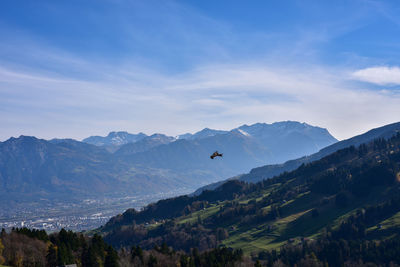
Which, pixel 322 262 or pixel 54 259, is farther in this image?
pixel 322 262

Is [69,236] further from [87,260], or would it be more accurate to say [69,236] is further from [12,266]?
[12,266]

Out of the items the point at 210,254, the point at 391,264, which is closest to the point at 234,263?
the point at 210,254

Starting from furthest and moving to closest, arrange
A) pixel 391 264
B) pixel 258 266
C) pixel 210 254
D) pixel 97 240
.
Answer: pixel 391 264 → pixel 210 254 → pixel 97 240 → pixel 258 266

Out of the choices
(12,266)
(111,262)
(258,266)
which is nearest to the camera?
(12,266)

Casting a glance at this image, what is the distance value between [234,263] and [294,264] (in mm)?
62420

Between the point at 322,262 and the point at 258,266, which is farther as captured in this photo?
the point at 322,262

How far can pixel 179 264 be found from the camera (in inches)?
5935

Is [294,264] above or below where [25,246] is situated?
below

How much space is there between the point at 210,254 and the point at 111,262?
4463 cm

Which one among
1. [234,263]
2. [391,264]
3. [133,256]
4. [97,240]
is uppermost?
[97,240]

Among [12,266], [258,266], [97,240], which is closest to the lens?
[12,266]

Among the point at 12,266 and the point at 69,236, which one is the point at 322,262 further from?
the point at 12,266

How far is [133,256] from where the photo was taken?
147625 mm

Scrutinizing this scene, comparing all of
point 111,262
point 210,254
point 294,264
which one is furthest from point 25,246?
point 294,264
